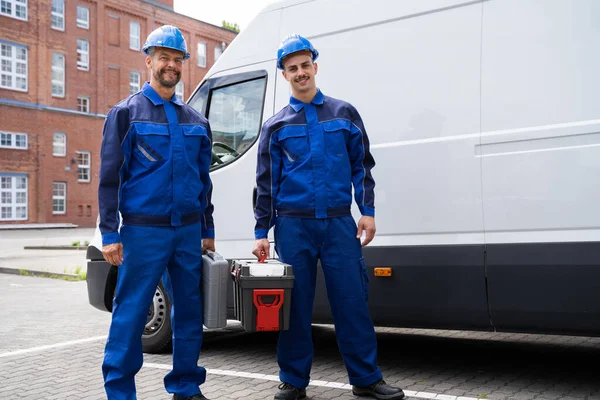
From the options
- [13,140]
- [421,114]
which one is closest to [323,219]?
[421,114]

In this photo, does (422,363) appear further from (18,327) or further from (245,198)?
(18,327)

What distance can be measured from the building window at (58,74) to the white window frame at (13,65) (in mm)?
1715

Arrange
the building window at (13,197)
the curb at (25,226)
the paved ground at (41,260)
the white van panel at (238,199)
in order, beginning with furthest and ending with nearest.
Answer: the building window at (13,197)
the curb at (25,226)
the paved ground at (41,260)
the white van panel at (238,199)

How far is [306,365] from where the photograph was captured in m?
4.29

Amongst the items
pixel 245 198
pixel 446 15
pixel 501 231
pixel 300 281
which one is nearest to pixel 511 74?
pixel 446 15

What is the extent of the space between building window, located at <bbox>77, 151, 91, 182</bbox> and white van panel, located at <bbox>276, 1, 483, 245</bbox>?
36069 mm

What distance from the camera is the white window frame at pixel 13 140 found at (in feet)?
114

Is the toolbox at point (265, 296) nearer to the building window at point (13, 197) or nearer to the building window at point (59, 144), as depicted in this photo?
the building window at point (13, 197)

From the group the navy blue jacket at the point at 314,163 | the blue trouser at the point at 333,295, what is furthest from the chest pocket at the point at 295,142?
the blue trouser at the point at 333,295

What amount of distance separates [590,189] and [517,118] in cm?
61

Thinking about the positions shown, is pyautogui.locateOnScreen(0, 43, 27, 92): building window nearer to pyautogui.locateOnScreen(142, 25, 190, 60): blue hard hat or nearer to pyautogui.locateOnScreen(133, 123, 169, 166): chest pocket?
pyautogui.locateOnScreen(142, 25, 190, 60): blue hard hat

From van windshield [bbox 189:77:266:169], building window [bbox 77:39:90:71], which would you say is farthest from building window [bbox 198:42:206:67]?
van windshield [bbox 189:77:266:169]

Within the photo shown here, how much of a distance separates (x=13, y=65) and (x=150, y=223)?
118 ft

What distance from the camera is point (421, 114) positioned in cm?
456
